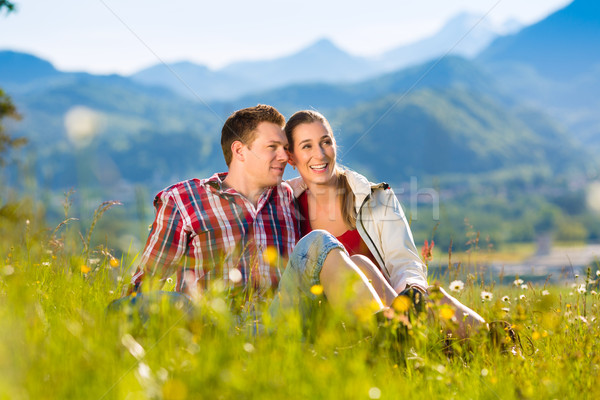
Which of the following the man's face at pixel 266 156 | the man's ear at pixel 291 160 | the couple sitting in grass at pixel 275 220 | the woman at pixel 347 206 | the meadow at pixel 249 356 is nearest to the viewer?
the meadow at pixel 249 356

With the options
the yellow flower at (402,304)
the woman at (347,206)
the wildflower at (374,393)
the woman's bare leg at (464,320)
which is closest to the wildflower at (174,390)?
the wildflower at (374,393)

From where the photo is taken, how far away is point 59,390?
1975 mm

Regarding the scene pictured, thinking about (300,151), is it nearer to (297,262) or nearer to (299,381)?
(297,262)

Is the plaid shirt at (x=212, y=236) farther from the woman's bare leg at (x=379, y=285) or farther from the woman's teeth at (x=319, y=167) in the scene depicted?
the woman's bare leg at (x=379, y=285)

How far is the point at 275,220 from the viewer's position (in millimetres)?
4504

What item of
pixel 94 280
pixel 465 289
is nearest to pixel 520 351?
pixel 465 289

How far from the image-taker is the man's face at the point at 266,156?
4.63 m

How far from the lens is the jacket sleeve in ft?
13.2

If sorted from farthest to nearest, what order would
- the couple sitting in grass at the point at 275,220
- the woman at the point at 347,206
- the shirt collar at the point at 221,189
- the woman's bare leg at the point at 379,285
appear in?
the shirt collar at the point at 221,189, the woman at the point at 347,206, the couple sitting in grass at the point at 275,220, the woman's bare leg at the point at 379,285

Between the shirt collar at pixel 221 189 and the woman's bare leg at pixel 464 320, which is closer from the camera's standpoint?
the woman's bare leg at pixel 464 320

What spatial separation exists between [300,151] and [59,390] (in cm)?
318

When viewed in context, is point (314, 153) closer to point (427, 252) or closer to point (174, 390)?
point (427, 252)

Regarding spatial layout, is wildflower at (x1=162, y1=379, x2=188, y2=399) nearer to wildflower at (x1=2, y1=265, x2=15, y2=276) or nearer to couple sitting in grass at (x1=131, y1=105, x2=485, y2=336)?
couple sitting in grass at (x1=131, y1=105, x2=485, y2=336)

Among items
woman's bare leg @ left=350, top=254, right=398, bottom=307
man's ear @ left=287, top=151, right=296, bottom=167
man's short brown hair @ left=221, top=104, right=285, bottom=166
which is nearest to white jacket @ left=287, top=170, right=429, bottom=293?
woman's bare leg @ left=350, top=254, right=398, bottom=307
